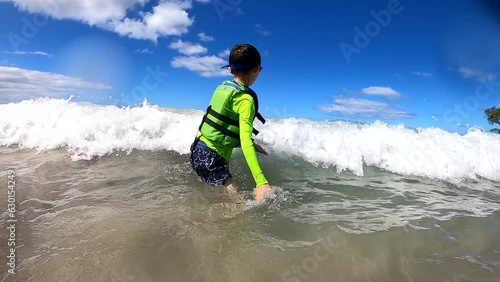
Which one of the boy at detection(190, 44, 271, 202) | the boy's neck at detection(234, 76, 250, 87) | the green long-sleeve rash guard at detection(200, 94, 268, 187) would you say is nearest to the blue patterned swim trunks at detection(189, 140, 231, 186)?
the boy at detection(190, 44, 271, 202)

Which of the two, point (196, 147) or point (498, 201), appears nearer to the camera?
point (196, 147)

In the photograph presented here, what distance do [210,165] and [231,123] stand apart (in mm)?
570

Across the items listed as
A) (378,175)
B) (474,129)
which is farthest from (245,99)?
(474,129)

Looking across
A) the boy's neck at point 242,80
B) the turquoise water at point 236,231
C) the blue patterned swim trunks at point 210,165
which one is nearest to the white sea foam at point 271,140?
the turquoise water at point 236,231

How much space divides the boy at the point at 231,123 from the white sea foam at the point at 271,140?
3.86 m

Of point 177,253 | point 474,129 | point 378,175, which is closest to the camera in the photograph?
point 177,253

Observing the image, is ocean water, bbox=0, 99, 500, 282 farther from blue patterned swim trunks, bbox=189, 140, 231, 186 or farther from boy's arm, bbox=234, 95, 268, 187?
boy's arm, bbox=234, 95, 268, 187

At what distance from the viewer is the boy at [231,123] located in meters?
3.45

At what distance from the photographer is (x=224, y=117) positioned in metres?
3.93

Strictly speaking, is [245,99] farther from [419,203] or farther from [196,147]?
[419,203]

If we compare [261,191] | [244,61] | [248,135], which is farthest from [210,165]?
[244,61]

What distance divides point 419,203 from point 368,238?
82.8 inches

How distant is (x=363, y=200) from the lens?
4.99 m

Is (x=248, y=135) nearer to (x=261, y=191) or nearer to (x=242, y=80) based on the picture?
(x=261, y=191)
